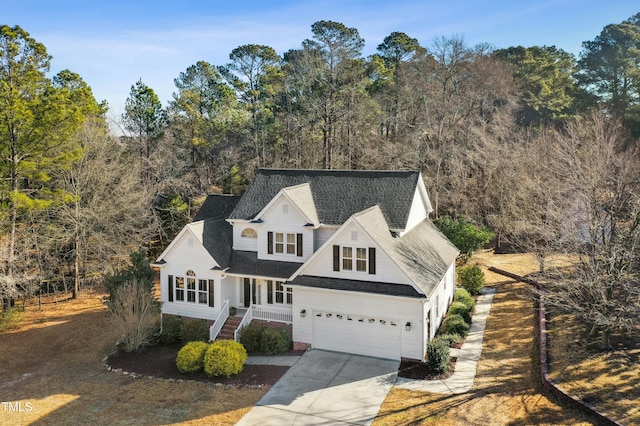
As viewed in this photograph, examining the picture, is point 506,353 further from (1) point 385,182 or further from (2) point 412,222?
(1) point 385,182

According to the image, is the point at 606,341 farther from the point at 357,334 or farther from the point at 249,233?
the point at 249,233

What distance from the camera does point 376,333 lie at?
1962cm

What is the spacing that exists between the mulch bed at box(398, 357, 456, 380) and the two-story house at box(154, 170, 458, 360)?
0.37 m

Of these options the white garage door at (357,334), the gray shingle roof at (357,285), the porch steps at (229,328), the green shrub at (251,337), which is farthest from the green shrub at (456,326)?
the porch steps at (229,328)

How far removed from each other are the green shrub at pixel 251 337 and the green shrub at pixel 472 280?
547 inches

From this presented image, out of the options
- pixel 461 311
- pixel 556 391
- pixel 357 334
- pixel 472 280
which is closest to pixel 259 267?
pixel 357 334

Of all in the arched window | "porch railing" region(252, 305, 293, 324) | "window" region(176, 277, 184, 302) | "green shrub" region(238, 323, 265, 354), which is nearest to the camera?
"green shrub" region(238, 323, 265, 354)

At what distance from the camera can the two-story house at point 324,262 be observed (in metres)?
19.5

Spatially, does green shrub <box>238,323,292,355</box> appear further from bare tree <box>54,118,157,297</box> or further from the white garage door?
bare tree <box>54,118,157,297</box>

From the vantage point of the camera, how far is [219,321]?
22.6 metres

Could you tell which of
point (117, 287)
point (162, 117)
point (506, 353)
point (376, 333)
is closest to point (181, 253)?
point (117, 287)

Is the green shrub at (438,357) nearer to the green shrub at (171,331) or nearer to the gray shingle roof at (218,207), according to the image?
the green shrub at (171,331)

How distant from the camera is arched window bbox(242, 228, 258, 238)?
24766 millimetres

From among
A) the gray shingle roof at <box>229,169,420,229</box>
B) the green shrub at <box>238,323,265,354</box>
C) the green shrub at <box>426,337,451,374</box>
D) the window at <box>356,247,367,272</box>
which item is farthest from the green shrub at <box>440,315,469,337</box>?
the green shrub at <box>238,323,265,354</box>
